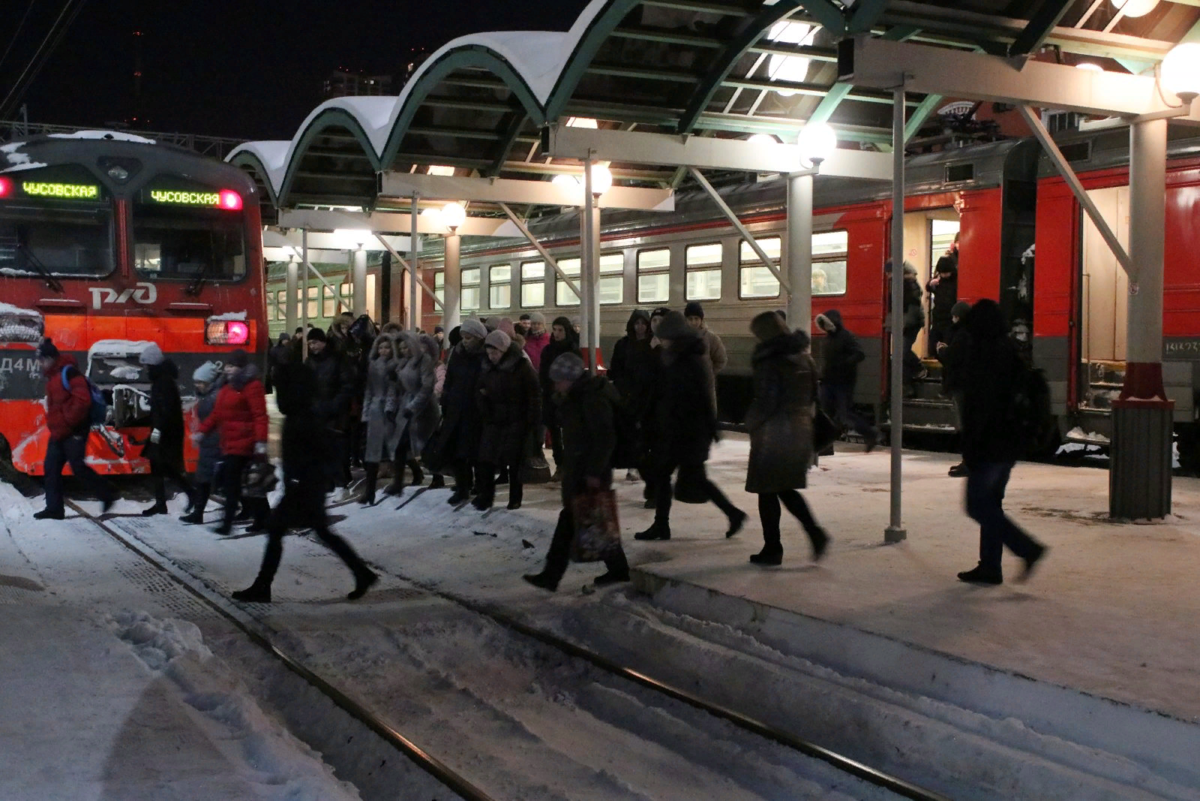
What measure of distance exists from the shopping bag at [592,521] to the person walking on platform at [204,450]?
14.4ft

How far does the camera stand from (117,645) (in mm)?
6855

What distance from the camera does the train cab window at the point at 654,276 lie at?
19.4 m

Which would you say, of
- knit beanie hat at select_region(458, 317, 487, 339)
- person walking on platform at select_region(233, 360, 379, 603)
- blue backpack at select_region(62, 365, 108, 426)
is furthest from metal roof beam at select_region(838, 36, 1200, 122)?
blue backpack at select_region(62, 365, 108, 426)

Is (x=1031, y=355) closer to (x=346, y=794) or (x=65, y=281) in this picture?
(x=65, y=281)

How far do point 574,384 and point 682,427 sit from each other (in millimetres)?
1226

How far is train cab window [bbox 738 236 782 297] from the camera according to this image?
17.0m

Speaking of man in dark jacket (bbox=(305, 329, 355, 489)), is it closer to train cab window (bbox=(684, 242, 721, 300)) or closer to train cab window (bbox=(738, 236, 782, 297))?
train cab window (bbox=(738, 236, 782, 297))

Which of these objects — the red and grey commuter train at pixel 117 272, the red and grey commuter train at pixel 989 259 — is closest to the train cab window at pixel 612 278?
the red and grey commuter train at pixel 989 259

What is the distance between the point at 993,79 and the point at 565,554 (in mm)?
4653

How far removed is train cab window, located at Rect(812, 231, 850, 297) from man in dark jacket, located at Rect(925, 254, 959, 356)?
1.43m

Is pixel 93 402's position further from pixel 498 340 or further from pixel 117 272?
pixel 498 340

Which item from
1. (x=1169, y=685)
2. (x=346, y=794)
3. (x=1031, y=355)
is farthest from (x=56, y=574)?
(x=1031, y=355)

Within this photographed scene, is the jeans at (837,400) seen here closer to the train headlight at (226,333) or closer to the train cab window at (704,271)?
the train cab window at (704,271)

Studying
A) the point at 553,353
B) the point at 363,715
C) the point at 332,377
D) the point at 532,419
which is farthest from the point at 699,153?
the point at 363,715
